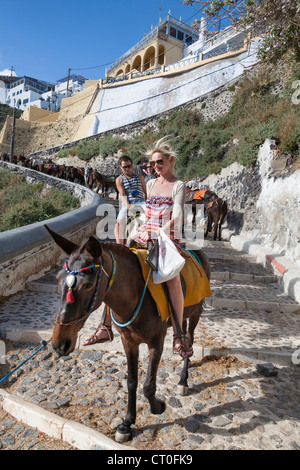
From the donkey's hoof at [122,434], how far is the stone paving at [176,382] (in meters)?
0.06

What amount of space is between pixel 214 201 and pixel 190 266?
28.8ft

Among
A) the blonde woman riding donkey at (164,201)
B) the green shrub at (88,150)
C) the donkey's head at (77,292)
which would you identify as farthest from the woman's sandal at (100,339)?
the green shrub at (88,150)

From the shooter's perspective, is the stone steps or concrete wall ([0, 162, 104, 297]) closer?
the stone steps

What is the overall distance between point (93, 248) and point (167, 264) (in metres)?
0.78

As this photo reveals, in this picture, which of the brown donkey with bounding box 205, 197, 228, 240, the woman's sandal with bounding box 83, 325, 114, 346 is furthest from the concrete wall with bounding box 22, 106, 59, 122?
the woman's sandal with bounding box 83, 325, 114, 346

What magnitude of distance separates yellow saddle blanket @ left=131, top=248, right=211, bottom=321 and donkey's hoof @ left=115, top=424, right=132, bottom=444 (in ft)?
2.94

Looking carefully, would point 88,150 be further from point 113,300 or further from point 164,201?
point 113,300

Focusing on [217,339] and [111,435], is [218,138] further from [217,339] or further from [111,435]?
[111,435]

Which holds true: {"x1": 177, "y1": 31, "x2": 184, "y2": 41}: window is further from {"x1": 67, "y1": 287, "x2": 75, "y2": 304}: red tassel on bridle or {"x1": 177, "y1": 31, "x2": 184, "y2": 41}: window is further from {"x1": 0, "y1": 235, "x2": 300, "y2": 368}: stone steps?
{"x1": 67, "y1": 287, "x2": 75, "y2": 304}: red tassel on bridle

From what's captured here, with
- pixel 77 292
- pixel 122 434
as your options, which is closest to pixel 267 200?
pixel 122 434

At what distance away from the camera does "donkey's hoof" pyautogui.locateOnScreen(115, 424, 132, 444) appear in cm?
242

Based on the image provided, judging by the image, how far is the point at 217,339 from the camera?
13.7 feet

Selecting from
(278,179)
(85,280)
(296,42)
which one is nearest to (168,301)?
(85,280)

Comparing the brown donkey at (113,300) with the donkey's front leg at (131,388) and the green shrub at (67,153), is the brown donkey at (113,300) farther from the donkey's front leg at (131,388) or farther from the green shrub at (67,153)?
the green shrub at (67,153)
